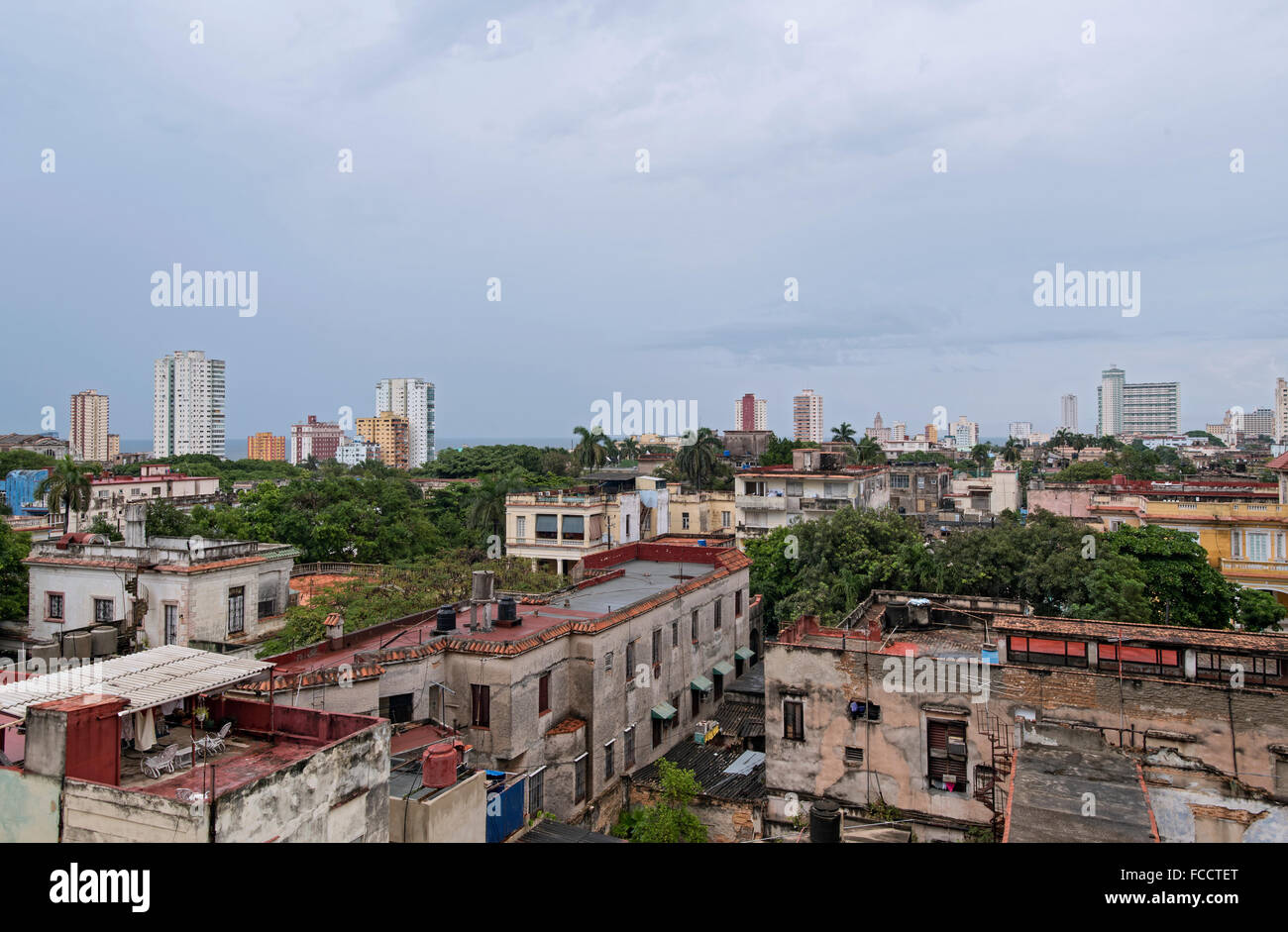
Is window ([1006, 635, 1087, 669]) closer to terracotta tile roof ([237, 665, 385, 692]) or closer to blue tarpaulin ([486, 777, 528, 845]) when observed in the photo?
blue tarpaulin ([486, 777, 528, 845])

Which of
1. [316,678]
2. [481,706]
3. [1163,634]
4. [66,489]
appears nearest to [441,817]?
[316,678]

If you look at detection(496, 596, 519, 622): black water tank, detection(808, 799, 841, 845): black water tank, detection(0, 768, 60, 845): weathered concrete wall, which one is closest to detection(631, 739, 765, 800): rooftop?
detection(496, 596, 519, 622): black water tank

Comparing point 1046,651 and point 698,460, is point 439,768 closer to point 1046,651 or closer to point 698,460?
point 1046,651

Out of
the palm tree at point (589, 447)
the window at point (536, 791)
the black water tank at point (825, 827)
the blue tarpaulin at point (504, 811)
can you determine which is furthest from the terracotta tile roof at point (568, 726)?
the palm tree at point (589, 447)

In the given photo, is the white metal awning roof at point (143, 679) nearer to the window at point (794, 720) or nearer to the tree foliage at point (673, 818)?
the tree foliage at point (673, 818)
